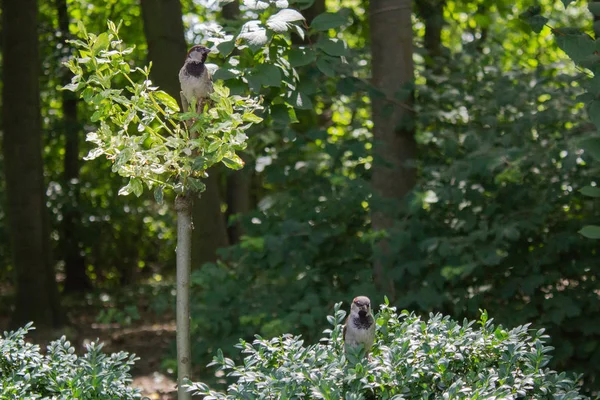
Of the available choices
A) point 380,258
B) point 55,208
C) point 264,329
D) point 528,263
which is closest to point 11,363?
point 264,329

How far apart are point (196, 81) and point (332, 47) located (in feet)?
2.94

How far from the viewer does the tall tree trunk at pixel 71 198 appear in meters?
11.4

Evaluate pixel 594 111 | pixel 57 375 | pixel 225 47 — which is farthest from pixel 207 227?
pixel 594 111

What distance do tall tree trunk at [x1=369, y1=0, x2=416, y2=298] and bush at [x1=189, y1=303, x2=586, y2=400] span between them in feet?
8.41

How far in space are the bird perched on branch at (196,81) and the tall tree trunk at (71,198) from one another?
8829 mm

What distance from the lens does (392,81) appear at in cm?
566

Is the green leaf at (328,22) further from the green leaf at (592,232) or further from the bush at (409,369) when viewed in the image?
the green leaf at (592,232)

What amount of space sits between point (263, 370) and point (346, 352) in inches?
14.1

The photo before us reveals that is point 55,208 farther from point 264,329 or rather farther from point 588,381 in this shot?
point 588,381

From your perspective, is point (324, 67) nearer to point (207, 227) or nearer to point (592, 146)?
point (592, 146)

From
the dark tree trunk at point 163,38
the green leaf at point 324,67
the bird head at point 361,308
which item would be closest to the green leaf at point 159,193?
the bird head at point 361,308

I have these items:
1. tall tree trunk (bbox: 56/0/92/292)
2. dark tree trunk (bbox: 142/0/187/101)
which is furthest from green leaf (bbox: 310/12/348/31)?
tall tree trunk (bbox: 56/0/92/292)

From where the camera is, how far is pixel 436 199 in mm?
4914

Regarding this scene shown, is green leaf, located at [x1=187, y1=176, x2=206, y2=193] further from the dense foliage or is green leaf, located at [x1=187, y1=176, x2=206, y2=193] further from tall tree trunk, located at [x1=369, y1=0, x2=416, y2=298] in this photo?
tall tree trunk, located at [x1=369, y1=0, x2=416, y2=298]
